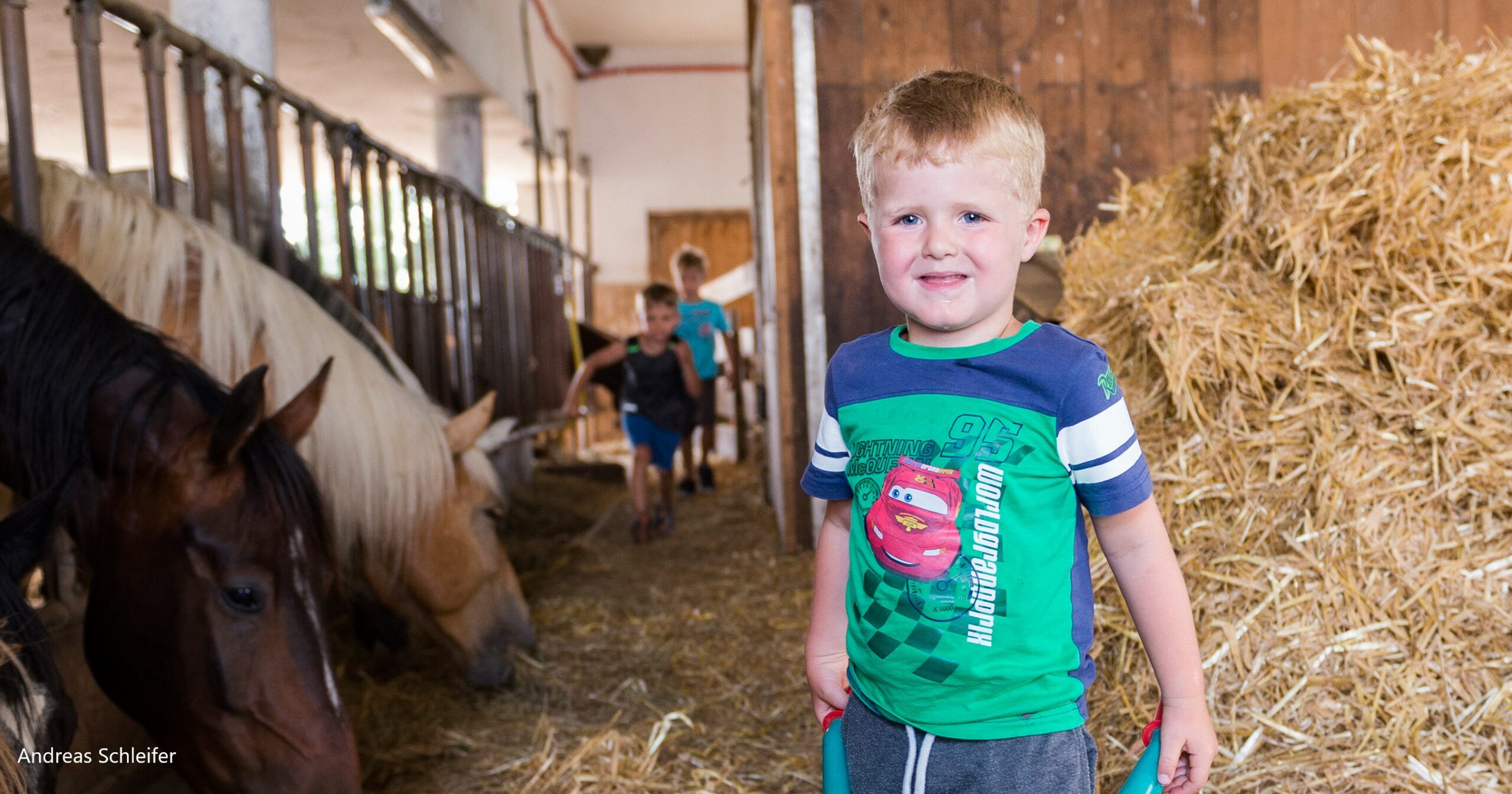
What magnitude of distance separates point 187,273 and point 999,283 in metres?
2.03

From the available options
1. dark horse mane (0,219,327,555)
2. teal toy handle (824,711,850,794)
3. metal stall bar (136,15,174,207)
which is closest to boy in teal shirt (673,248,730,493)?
metal stall bar (136,15,174,207)

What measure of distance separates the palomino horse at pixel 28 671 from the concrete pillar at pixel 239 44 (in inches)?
103

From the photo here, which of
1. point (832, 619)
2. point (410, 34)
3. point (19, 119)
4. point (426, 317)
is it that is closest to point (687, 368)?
point (426, 317)

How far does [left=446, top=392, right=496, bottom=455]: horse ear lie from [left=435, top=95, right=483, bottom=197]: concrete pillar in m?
5.58

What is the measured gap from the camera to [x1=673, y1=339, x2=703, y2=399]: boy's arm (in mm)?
4984

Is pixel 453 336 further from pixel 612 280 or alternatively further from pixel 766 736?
pixel 612 280

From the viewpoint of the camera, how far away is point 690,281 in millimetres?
5965

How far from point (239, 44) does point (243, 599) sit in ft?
9.47

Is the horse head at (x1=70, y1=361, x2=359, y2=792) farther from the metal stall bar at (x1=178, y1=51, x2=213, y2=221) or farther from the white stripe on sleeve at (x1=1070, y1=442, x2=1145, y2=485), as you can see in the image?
the metal stall bar at (x1=178, y1=51, x2=213, y2=221)

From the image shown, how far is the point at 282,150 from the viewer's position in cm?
957

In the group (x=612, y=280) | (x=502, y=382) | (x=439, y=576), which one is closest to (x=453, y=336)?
(x=502, y=382)

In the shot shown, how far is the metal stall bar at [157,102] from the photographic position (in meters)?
2.55

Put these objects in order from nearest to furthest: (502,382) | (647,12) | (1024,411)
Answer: (1024,411) → (502,382) → (647,12)

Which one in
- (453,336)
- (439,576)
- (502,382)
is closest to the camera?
(439,576)
